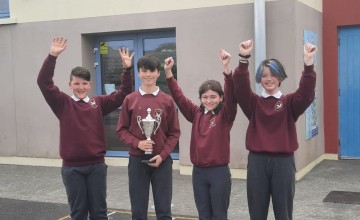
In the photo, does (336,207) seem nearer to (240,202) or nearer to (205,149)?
(240,202)

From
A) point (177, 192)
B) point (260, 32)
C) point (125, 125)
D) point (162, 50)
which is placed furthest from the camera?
point (162, 50)

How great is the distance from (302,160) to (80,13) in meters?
4.72

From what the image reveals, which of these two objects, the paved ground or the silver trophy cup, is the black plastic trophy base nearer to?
the silver trophy cup

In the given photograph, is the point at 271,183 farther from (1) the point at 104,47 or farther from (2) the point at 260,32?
(1) the point at 104,47

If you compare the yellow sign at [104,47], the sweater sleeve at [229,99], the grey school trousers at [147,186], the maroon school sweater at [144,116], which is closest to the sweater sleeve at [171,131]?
the maroon school sweater at [144,116]

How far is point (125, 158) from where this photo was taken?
8977 millimetres

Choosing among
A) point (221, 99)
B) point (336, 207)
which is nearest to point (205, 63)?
point (336, 207)

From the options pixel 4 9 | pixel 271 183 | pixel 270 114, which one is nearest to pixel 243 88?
pixel 270 114

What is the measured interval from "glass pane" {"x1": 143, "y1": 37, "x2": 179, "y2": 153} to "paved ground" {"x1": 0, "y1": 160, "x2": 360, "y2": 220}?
64.0 inches

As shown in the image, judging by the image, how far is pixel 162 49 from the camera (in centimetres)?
858

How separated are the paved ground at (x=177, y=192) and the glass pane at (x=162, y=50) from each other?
5.34ft

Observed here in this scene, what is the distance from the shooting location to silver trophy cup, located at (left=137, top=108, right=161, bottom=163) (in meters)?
4.12

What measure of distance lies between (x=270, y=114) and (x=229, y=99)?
372 mm

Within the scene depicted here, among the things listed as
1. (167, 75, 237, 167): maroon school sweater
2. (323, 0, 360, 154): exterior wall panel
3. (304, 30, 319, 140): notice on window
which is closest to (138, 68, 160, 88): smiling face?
(167, 75, 237, 167): maroon school sweater
